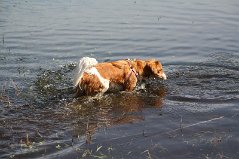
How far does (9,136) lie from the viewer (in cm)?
752

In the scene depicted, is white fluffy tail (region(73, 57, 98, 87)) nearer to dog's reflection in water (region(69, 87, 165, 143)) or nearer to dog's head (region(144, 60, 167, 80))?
dog's reflection in water (region(69, 87, 165, 143))

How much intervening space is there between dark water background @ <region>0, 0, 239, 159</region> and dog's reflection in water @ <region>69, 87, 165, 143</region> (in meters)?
0.02

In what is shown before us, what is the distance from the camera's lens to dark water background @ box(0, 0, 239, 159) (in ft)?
24.0

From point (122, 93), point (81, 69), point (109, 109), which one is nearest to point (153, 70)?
point (122, 93)

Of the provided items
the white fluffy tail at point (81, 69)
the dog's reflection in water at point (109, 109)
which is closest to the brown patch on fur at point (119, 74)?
the white fluffy tail at point (81, 69)

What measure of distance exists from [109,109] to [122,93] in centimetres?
118

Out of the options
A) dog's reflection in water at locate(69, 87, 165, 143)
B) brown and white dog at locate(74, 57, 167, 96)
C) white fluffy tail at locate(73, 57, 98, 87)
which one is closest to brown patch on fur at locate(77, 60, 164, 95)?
brown and white dog at locate(74, 57, 167, 96)

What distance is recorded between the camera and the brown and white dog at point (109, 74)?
9.53 meters

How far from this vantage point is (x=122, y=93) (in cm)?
1048

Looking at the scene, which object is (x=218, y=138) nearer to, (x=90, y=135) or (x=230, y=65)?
(x=90, y=135)

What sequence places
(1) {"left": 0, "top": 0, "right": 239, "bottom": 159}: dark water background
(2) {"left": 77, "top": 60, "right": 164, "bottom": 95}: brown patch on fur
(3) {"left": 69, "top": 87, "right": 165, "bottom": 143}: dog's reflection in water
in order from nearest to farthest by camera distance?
(1) {"left": 0, "top": 0, "right": 239, "bottom": 159}: dark water background < (3) {"left": 69, "top": 87, "right": 165, "bottom": 143}: dog's reflection in water < (2) {"left": 77, "top": 60, "right": 164, "bottom": 95}: brown patch on fur

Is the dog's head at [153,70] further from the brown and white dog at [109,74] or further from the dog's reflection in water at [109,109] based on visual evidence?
the dog's reflection in water at [109,109]

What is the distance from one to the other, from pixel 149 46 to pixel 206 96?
19.1ft

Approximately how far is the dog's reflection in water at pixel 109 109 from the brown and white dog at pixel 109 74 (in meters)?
0.23
